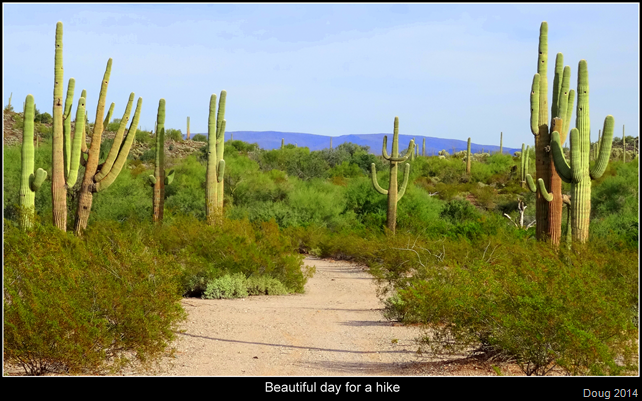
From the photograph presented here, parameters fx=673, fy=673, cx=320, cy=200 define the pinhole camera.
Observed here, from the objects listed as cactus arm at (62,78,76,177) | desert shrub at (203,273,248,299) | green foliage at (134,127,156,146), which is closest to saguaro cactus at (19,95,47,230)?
cactus arm at (62,78,76,177)

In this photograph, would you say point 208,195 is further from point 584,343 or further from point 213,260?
point 584,343

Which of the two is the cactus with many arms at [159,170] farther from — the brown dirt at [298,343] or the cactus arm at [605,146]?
the cactus arm at [605,146]

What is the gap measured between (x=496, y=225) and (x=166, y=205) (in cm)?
1435

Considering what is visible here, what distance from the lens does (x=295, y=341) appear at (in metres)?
9.39

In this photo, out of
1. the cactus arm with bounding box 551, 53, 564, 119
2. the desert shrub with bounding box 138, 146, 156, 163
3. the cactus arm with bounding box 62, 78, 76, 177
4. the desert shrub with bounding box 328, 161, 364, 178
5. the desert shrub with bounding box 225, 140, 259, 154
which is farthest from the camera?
the desert shrub with bounding box 225, 140, 259, 154

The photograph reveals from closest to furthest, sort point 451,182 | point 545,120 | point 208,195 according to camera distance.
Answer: point 545,120, point 208,195, point 451,182

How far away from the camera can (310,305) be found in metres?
13.0

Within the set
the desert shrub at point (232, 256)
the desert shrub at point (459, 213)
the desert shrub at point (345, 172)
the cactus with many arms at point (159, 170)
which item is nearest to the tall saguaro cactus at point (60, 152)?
the desert shrub at point (232, 256)

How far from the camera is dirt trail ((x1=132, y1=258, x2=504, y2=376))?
7648 mm

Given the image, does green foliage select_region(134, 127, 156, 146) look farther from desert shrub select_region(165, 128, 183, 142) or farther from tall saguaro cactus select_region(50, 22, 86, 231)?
tall saguaro cactus select_region(50, 22, 86, 231)

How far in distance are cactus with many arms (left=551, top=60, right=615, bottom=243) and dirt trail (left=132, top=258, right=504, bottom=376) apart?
16.0ft

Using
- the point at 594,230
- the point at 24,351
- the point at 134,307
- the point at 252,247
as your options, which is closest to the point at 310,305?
the point at 252,247

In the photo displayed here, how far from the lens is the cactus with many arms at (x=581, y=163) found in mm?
14648

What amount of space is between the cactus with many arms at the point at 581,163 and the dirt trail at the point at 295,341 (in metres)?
4.89
